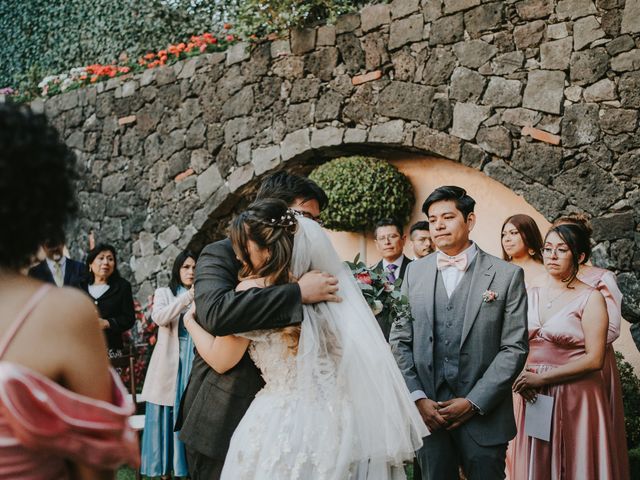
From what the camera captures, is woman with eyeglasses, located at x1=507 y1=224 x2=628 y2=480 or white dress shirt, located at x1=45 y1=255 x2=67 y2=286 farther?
white dress shirt, located at x1=45 y1=255 x2=67 y2=286

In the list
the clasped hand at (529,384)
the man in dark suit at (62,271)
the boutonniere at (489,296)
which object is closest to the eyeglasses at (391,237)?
the clasped hand at (529,384)

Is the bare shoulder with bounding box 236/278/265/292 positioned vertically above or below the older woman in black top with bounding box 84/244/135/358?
above

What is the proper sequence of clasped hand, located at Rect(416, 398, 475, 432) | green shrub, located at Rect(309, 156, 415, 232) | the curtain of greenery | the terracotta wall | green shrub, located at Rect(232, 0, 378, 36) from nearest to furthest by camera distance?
clasped hand, located at Rect(416, 398, 475, 432) → the terracotta wall → green shrub, located at Rect(309, 156, 415, 232) → green shrub, located at Rect(232, 0, 378, 36) → the curtain of greenery

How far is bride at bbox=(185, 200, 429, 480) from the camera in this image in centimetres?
250

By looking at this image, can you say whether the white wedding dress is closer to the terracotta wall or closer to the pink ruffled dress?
Result: the pink ruffled dress

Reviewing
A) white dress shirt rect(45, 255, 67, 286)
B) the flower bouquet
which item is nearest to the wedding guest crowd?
the flower bouquet

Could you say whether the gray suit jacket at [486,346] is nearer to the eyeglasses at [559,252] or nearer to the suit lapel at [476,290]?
the suit lapel at [476,290]

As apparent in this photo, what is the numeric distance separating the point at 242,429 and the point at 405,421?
0.62 m

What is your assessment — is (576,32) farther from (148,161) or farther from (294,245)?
(148,161)

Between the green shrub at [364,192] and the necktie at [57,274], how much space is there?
104 inches

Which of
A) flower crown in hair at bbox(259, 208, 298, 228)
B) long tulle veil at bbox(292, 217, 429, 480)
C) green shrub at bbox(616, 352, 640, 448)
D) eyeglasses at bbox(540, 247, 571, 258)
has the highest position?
flower crown in hair at bbox(259, 208, 298, 228)

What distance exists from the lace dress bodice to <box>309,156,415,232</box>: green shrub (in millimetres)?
4551

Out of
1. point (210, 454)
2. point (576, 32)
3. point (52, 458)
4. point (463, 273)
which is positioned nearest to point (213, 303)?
point (210, 454)

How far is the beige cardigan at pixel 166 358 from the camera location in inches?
210
